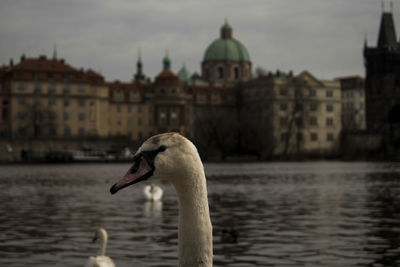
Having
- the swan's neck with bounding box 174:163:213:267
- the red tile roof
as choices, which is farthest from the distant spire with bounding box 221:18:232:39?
the swan's neck with bounding box 174:163:213:267

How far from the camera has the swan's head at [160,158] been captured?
487 cm

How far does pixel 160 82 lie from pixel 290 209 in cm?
12675

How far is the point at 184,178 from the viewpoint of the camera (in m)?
5.00

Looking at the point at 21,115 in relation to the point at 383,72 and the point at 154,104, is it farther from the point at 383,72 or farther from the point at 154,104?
the point at 383,72

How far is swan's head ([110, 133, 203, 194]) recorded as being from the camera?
16.0ft

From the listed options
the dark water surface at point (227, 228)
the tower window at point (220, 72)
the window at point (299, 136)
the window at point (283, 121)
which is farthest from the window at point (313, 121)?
the dark water surface at point (227, 228)

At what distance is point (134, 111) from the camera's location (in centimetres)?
15388

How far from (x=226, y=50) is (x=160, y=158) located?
173 m

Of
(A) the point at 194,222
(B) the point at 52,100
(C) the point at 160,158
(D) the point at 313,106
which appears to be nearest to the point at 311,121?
(D) the point at 313,106

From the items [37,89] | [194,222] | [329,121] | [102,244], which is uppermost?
[37,89]

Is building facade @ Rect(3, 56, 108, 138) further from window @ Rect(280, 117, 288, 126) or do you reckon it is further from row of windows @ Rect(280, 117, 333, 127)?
row of windows @ Rect(280, 117, 333, 127)

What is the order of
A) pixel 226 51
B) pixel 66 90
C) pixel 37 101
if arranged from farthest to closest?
pixel 226 51
pixel 66 90
pixel 37 101

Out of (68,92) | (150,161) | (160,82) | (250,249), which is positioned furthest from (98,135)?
(150,161)

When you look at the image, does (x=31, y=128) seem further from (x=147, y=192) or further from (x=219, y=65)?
(x=147, y=192)
